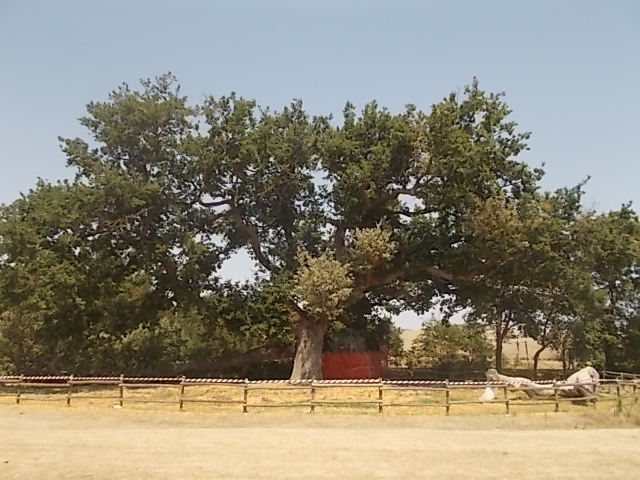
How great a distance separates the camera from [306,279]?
27.8 m

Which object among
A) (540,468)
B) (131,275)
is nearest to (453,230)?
(131,275)

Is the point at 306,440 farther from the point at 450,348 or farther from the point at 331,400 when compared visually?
the point at 450,348

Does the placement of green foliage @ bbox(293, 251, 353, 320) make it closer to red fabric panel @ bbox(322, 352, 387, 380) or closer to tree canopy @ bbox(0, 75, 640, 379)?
tree canopy @ bbox(0, 75, 640, 379)

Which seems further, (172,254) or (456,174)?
(172,254)

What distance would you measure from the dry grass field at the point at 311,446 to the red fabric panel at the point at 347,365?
1466 centimetres

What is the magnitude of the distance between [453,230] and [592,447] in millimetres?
18526

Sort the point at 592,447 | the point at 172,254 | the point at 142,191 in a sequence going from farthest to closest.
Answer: the point at 172,254 < the point at 142,191 < the point at 592,447

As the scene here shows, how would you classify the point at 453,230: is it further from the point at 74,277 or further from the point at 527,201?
the point at 74,277

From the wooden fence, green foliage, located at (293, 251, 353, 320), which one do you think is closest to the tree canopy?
green foliage, located at (293, 251, 353, 320)

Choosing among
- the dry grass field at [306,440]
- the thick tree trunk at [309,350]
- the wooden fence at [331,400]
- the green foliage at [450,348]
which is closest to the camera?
the dry grass field at [306,440]

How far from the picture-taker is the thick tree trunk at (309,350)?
3088 centimetres

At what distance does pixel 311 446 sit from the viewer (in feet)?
47.4

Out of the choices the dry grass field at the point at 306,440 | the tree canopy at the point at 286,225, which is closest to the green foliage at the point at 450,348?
the tree canopy at the point at 286,225

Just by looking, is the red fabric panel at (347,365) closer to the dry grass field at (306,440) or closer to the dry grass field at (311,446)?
the dry grass field at (306,440)
